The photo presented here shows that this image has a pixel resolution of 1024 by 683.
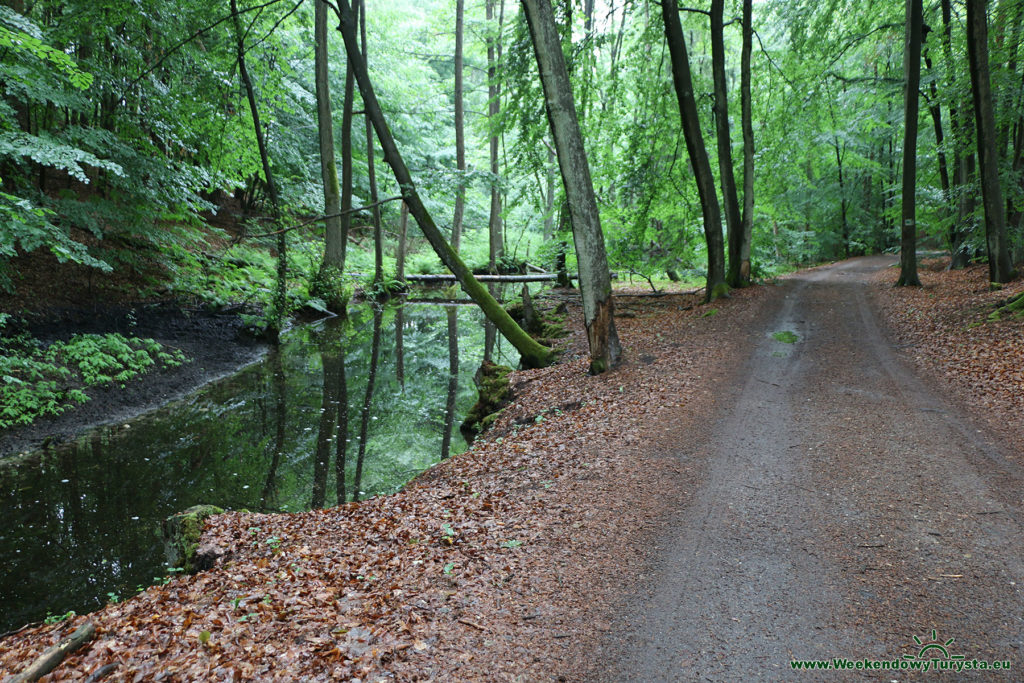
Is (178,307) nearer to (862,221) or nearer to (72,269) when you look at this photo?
(72,269)

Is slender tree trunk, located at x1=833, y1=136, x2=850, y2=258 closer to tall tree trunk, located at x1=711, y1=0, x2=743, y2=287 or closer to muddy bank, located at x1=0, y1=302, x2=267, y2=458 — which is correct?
tall tree trunk, located at x1=711, y1=0, x2=743, y2=287


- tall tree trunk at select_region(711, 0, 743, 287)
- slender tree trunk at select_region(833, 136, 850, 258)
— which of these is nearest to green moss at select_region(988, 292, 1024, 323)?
tall tree trunk at select_region(711, 0, 743, 287)

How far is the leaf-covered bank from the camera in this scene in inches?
130

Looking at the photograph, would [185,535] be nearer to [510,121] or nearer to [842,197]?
[510,121]

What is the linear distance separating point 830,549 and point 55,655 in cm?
517

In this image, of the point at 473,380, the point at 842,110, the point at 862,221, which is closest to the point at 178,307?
the point at 473,380

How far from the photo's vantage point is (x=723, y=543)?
427cm

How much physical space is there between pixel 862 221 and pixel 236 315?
106ft

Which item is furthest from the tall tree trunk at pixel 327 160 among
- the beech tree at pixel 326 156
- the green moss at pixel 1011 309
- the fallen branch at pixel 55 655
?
the green moss at pixel 1011 309

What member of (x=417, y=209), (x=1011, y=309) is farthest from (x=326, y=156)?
(x=1011, y=309)

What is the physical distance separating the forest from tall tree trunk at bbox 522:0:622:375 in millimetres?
44

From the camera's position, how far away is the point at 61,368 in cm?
973

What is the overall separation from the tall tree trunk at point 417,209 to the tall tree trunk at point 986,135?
8.95m

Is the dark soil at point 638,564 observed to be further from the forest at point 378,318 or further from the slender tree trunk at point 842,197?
the slender tree trunk at point 842,197
